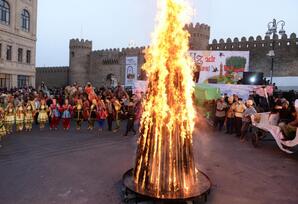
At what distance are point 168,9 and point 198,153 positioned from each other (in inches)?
211

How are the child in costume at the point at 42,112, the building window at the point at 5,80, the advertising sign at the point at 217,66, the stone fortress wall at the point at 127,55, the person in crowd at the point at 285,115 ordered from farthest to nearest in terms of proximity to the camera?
the stone fortress wall at the point at 127,55
the building window at the point at 5,80
the advertising sign at the point at 217,66
the child in costume at the point at 42,112
the person in crowd at the point at 285,115

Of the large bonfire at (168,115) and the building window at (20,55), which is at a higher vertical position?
the building window at (20,55)

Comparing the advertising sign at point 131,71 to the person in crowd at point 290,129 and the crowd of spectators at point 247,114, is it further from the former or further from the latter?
the person in crowd at point 290,129

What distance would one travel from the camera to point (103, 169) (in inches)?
305

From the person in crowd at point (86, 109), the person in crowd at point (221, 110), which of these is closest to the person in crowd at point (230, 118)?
the person in crowd at point (221, 110)

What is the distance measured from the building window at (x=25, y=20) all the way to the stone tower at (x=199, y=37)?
19.8 m

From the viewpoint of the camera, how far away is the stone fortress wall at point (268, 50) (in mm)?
33375

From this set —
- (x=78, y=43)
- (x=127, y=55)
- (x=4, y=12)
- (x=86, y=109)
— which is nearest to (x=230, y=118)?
(x=86, y=109)

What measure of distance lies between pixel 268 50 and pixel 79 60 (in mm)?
29796

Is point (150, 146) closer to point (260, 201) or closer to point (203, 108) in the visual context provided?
point (260, 201)

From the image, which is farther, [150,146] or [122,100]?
[122,100]

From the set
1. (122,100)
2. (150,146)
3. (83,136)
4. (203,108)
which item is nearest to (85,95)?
(122,100)

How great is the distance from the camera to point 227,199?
5.97 m

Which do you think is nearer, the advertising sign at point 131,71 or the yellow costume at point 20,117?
the yellow costume at point 20,117
